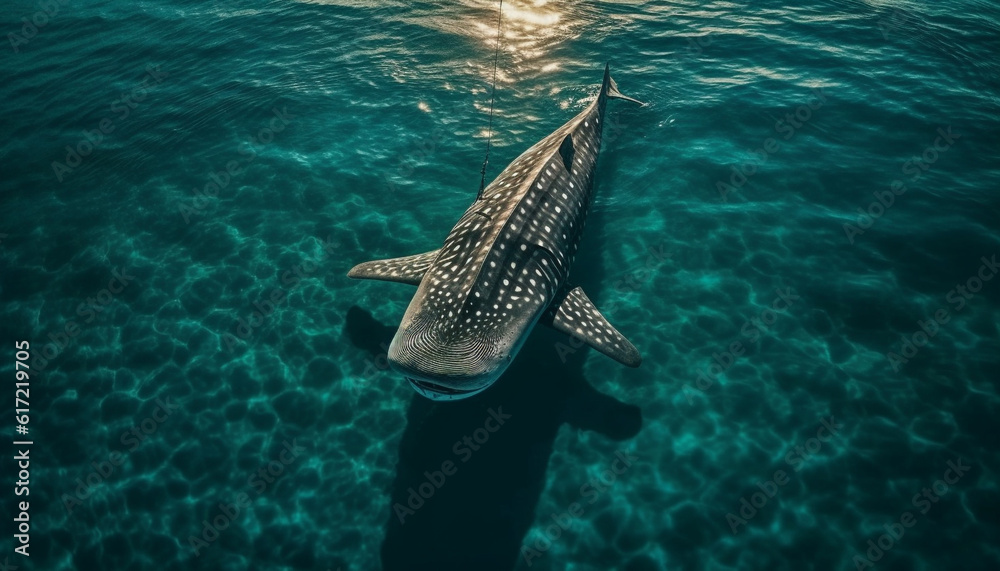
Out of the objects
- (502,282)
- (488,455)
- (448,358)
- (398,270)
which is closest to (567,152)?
(502,282)

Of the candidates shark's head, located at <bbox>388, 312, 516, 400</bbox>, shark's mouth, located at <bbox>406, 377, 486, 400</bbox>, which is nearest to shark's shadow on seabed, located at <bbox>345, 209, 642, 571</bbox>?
shark's mouth, located at <bbox>406, 377, 486, 400</bbox>

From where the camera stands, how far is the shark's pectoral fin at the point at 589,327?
51.2 ft

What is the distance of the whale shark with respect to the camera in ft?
41.9

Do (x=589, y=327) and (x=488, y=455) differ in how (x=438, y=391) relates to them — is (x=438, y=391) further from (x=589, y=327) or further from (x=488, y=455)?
(x=589, y=327)

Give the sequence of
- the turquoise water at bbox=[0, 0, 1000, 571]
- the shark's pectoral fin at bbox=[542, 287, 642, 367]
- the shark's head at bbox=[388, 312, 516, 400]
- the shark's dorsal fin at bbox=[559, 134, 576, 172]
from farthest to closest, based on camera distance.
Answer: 1. the shark's dorsal fin at bbox=[559, 134, 576, 172]
2. the shark's pectoral fin at bbox=[542, 287, 642, 367]
3. the turquoise water at bbox=[0, 0, 1000, 571]
4. the shark's head at bbox=[388, 312, 516, 400]

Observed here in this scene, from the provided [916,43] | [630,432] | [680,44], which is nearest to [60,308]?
[630,432]

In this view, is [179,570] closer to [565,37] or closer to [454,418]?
[454,418]

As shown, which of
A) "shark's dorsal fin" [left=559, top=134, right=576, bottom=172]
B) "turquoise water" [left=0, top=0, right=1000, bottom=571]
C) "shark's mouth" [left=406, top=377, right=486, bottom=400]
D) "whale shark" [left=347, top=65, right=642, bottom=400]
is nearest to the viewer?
"shark's mouth" [left=406, top=377, right=486, bottom=400]

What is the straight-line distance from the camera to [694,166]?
82.0ft

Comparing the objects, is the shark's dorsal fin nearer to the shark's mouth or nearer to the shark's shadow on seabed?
the shark's shadow on seabed

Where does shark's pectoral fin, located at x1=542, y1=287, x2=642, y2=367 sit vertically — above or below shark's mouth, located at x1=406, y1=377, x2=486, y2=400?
below

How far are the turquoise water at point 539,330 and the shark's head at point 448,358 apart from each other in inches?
165

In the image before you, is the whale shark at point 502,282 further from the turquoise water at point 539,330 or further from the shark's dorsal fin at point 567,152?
the turquoise water at point 539,330

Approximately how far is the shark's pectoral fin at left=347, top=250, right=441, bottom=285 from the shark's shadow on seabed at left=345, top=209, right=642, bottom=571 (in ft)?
7.64
